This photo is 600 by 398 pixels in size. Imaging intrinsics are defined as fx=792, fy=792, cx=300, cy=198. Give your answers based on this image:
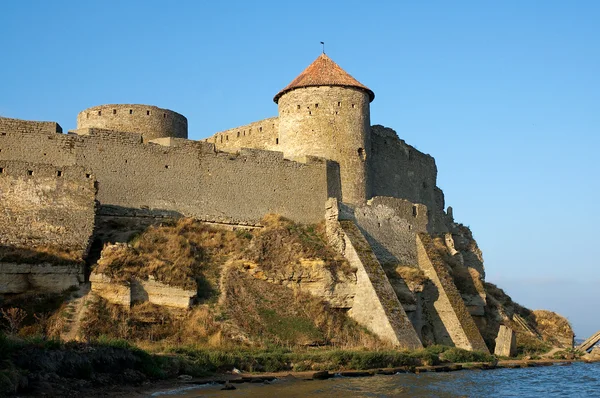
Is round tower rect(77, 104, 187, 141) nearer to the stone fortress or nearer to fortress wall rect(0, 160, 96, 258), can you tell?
the stone fortress

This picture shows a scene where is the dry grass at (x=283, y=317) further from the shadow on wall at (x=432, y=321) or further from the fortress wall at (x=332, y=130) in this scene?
the fortress wall at (x=332, y=130)

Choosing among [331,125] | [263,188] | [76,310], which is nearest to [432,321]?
[263,188]

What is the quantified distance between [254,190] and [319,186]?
246cm

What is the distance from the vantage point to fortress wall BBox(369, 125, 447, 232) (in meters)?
31.9

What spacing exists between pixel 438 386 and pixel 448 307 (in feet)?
26.0

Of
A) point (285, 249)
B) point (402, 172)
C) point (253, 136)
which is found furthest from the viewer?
point (402, 172)

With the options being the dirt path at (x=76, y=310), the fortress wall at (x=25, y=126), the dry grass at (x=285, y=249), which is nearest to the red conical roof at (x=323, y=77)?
the dry grass at (x=285, y=249)

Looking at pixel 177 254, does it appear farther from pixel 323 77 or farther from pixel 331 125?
pixel 323 77

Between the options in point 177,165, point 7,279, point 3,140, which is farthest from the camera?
point 177,165

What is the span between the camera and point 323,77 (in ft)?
98.0

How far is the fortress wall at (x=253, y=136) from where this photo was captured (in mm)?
30719

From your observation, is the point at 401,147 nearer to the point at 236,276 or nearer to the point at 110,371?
the point at 236,276

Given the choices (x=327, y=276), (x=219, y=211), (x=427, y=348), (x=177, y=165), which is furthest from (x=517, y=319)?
(x=177, y=165)

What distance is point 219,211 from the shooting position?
2662 centimetres
